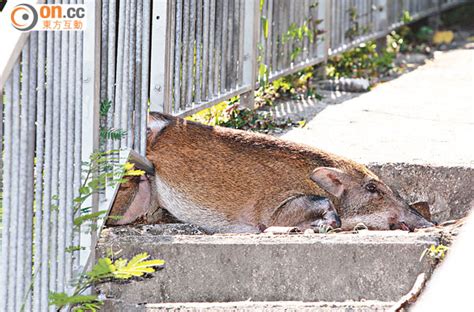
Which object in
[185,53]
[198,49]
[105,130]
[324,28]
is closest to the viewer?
[105,130]

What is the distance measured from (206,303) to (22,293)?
0.82m

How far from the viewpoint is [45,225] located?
397 cm

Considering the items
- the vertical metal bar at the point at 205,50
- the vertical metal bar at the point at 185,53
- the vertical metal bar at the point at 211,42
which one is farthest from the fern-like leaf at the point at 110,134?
the vertical metal bar at the point at 211,42

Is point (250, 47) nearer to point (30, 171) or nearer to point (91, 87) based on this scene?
point (91, 87)

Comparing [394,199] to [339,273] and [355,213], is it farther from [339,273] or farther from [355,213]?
[339,273]

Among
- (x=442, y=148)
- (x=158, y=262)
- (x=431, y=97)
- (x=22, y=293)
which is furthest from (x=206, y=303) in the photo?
(x=431, y=97)

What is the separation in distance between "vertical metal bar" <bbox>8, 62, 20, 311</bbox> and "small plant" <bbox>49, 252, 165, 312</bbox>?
0.20 m

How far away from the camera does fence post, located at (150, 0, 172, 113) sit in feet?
21.0

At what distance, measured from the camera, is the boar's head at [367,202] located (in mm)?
5863

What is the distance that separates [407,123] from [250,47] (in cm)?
134

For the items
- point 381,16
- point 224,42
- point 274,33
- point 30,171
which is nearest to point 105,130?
point 30,171

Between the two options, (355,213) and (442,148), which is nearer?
(355,213)

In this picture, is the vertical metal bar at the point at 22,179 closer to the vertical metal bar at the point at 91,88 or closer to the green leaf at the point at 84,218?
the green leaf at the point at 84,218

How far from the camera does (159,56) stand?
6418 mm
